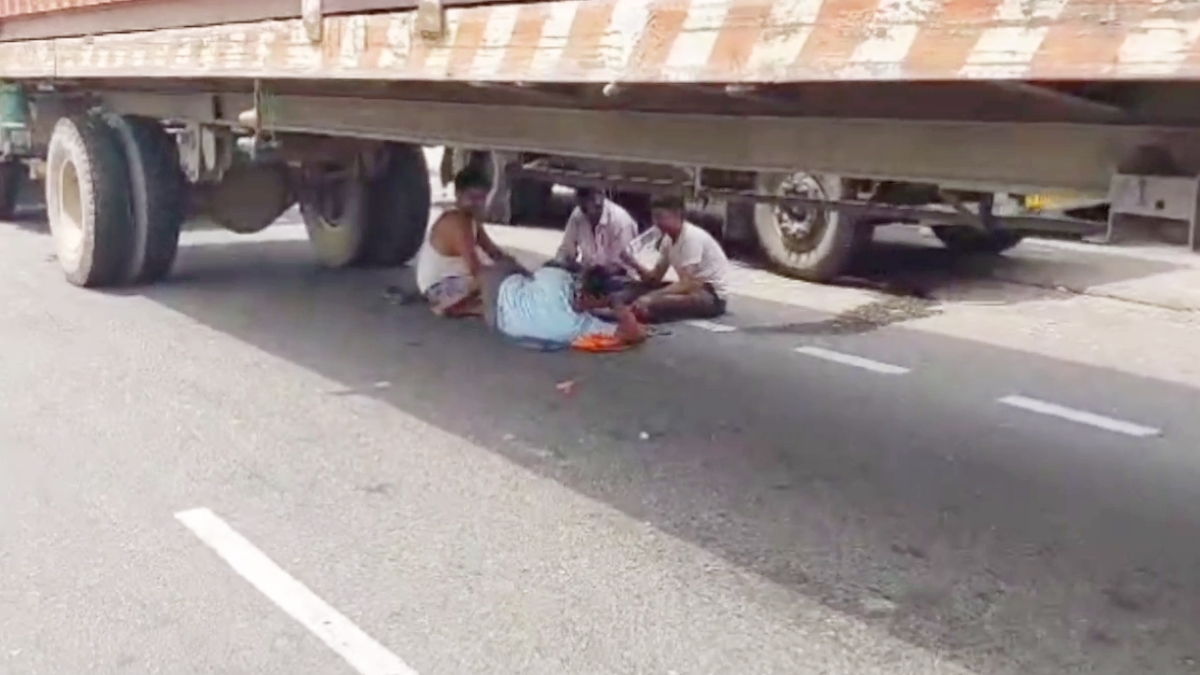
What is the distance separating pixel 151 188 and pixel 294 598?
5188mm

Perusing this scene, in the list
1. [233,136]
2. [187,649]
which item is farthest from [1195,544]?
[233,136]

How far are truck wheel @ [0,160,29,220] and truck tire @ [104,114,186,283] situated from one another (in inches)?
175

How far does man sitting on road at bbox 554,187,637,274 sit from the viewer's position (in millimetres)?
8054

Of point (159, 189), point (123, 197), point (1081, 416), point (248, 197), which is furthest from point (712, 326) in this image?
point (123, 197)

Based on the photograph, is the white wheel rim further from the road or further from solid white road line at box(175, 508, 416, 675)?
solid white road line at box(175, 508, 416, 675)

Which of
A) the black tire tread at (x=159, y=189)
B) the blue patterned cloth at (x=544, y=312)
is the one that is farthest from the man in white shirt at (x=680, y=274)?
the black tire tread at (x=159, y=189)

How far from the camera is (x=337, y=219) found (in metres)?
9.68

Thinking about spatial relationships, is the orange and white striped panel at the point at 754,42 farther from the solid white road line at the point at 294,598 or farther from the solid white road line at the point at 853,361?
the solid white road line at the point at 853,361

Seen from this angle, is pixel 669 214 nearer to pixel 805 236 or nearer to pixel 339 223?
pixel 805 236

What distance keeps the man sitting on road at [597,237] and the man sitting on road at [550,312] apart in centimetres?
38

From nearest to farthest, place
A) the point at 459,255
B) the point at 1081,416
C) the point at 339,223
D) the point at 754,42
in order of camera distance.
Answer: the point at 754,42 < the point at 1081,416 < the point at 459,255 < the point at 339,223

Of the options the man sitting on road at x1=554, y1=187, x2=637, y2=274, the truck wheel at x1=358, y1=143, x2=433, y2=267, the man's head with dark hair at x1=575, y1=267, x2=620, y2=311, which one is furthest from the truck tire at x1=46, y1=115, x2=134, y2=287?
the man's head with dark hair at x1=575, y1=267, x2=620, y2=311

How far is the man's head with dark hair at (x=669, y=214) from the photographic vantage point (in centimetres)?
782

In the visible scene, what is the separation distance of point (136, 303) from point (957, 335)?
489 centimetres
